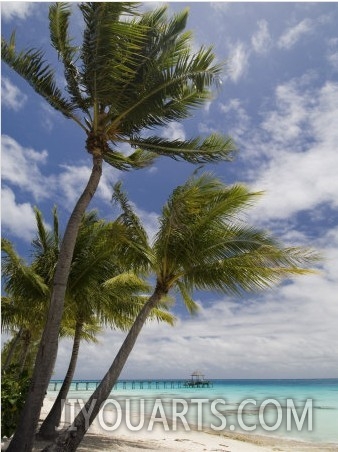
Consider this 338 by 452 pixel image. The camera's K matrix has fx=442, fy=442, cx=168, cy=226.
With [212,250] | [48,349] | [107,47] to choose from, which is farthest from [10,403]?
[107,47]

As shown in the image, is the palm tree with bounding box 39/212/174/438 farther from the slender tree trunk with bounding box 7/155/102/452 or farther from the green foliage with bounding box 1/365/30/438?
the green foliage with bounding box 1/365/30/438

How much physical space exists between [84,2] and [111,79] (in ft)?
4.25

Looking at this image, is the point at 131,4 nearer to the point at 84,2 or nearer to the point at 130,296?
the point at 84,2

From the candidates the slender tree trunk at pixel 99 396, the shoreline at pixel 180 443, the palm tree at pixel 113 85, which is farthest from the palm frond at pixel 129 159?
the shoreline at pixel 180 443

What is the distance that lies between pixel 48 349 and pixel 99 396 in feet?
4.09

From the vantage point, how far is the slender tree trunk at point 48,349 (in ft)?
22.8

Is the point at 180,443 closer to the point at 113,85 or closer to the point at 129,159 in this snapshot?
the point at 129,159

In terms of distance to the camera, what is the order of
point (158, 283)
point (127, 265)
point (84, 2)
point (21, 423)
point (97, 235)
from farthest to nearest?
point (97, 235) < point (127, 265) < point (158, 283) < point (84, 2) < point (21, 423)

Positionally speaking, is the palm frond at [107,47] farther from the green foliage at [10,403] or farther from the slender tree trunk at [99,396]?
the green foliage at [10,403]

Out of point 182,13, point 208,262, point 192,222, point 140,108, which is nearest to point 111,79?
point 140,108

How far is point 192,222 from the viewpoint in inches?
357

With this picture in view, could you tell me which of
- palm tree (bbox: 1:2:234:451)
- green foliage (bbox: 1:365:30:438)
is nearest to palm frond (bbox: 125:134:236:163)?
palm tree (bbox: 1:2:234:451)

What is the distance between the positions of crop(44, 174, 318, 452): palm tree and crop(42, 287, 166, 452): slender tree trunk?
3 centimetres

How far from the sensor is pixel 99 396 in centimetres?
762
